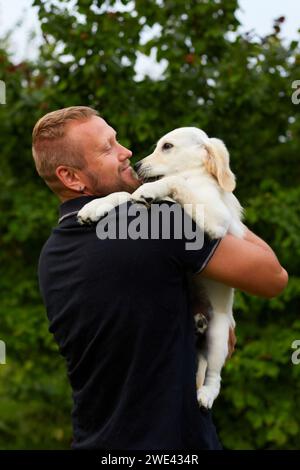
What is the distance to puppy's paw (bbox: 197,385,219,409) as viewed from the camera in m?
3.06

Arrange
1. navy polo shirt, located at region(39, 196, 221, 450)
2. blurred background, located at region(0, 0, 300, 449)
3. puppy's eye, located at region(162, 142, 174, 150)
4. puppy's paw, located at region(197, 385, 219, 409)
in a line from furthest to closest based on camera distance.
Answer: blurred background, located at region(0, 0, 300, 449) < puppy's eye, located at region(162, 142, 174, 150) < puppy's paw, located at region(197, 385, 219, 409) < navy polo shirt, located at region(39, 196, 221, 450)

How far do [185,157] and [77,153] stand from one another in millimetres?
658

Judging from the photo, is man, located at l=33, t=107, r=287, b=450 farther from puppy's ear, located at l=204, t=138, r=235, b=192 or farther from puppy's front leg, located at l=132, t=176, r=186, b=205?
puppy's ear, located at l=204, t=138, r=235, b=192

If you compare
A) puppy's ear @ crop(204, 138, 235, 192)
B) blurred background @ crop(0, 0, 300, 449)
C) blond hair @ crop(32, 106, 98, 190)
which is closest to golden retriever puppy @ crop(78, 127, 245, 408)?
puppy's ear @ crop(204, 138, 235, 192)

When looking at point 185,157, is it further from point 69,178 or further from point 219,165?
point 69,178

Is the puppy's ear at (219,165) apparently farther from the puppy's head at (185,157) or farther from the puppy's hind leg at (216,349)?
the puppy's hind leg at (216,349)

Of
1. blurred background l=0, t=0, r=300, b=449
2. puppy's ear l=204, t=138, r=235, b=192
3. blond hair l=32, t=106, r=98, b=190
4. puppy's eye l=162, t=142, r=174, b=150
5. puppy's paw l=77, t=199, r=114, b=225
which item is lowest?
blurred background l=0, t=0, r=300, b=449

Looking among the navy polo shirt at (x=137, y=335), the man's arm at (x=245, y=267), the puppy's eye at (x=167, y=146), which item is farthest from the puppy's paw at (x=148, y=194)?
the puppy's eye at (x=167, y=146)

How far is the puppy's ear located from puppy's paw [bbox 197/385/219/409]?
797mm

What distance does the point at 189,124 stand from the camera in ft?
19.1

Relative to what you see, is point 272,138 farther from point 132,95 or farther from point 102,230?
point 102,230

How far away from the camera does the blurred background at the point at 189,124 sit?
5844mm
